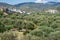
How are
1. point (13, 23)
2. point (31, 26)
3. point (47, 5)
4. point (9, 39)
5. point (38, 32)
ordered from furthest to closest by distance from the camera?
point (47, 5) < point (13, 23) < point (31, 26) < point (38, 32) < point (9, 39)

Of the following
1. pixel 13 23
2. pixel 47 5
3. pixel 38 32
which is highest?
pixel 38 32

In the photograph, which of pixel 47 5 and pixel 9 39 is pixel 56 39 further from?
pixel 47 5

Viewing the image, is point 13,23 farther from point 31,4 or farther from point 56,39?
point 31,4

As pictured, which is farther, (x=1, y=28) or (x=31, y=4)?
(x=31, y=4)

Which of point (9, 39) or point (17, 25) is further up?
point (9, 39)

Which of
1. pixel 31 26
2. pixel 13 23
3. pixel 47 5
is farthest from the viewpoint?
pixel 47 5

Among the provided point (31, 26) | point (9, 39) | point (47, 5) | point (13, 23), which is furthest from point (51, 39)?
point (47, 5)

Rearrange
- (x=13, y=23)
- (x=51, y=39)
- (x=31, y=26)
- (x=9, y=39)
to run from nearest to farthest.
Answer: (x=9, y=39), (x=51, y=39), (x=31, y=26), (x=13, y=23)

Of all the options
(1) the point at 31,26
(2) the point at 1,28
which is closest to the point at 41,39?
(2) the point at 1,28

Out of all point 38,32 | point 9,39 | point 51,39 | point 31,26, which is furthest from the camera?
point 31,26
